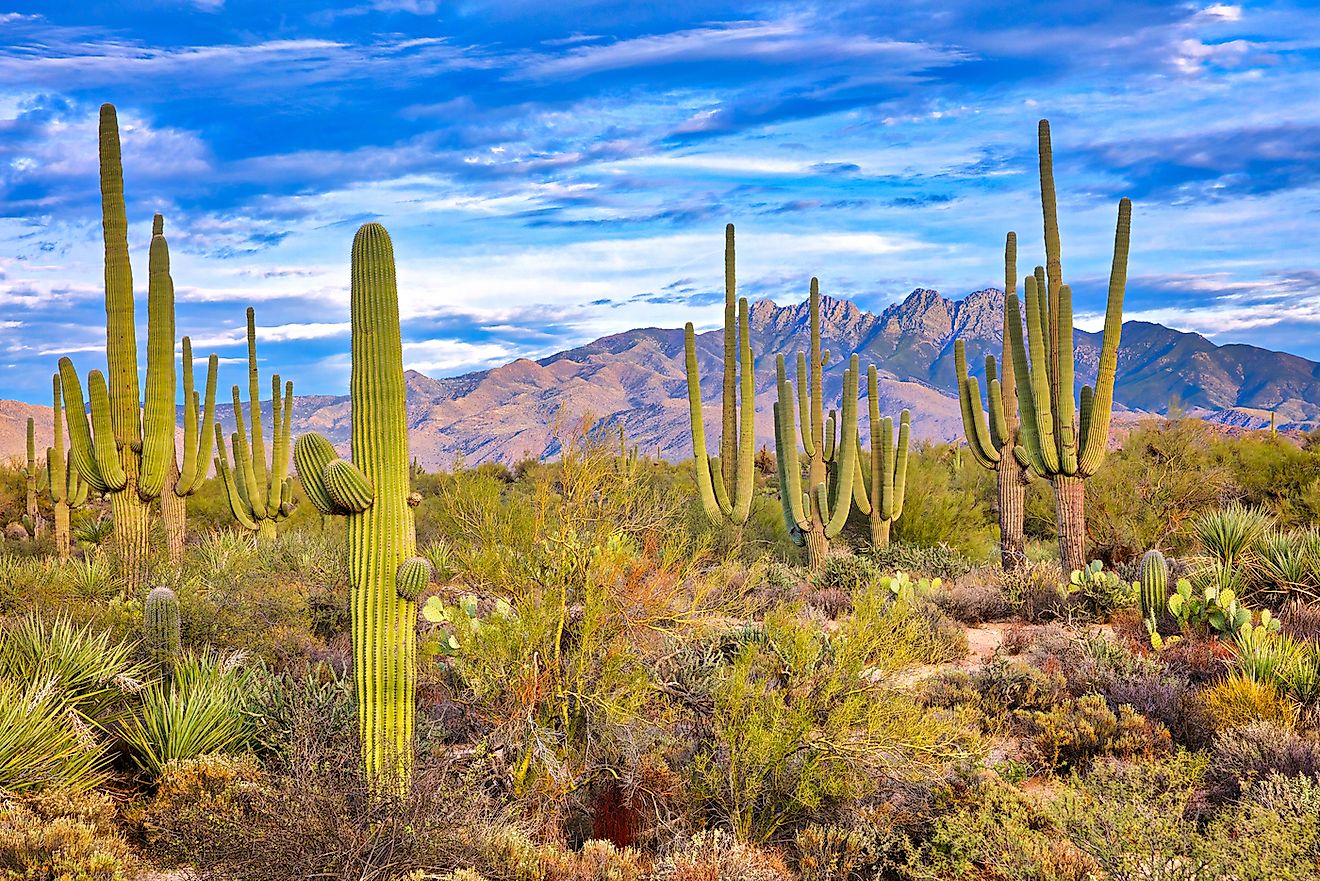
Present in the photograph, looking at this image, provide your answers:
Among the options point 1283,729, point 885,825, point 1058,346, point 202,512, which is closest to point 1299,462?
point 1058,346

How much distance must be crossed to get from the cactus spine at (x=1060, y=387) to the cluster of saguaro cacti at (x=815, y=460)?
3.06m

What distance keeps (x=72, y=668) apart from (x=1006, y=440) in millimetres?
14343

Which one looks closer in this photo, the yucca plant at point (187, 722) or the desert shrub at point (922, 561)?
the yucca plant at point (187, 722)

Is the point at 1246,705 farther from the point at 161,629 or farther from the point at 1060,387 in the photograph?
the point at 161,629

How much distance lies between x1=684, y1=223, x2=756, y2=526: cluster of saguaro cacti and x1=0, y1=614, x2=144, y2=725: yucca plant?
10.3m

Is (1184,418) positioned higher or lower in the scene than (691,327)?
lower

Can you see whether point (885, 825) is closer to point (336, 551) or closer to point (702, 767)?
point (702, 767)

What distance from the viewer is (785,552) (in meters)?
19.9

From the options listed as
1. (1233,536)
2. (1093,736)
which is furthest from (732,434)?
(1093,736)

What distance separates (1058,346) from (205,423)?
14.9m

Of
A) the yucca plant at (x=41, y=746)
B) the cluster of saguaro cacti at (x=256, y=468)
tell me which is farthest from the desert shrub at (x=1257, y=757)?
the cluster of saguaro cacti at (x=256, y=468)

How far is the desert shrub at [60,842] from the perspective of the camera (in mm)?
6012

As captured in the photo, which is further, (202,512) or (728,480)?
(202,512)

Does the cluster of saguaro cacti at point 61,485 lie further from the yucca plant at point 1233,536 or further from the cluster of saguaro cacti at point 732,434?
the yucca plant at point 1233,536
